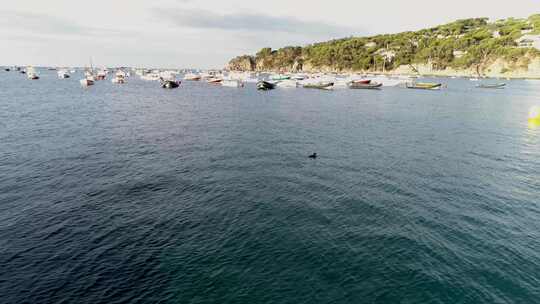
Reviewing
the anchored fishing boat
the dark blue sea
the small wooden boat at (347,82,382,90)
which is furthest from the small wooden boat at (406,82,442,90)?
the dark blue sea

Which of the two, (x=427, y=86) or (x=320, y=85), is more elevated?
(x=320, y=85)

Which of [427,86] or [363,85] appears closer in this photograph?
[427,86]

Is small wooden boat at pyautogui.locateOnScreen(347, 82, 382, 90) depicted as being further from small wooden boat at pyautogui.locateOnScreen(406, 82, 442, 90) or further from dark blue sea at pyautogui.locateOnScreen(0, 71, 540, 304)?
dark blue sea at pyautogui.locateOnScreen(0, 71, 540, 304)

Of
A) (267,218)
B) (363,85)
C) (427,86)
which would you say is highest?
(363,85)

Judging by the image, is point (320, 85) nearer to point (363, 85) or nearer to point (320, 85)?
point (320, 85)

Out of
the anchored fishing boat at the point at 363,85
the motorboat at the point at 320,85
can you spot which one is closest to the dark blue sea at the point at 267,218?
the motorboat at the point at 320,85

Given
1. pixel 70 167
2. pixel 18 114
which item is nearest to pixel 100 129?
pixel 70 167

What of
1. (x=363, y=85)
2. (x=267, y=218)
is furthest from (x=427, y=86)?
(x=267, y=218)

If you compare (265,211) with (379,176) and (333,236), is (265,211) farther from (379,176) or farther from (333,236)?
(379,176)
